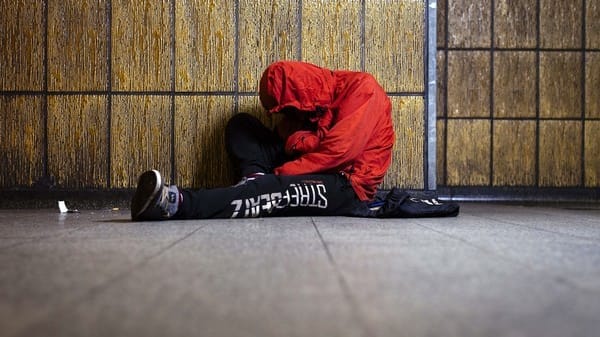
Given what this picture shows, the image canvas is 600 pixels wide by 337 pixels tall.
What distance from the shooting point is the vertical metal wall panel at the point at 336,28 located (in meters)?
3.34

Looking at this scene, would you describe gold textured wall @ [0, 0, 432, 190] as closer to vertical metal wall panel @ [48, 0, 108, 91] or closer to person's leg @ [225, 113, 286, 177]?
vertical metal wall panel @ [48, 0, 108, 91]

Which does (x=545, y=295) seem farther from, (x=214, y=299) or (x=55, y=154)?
(x=55, y=154)

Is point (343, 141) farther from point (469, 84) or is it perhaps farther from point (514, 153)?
point (514, 153)

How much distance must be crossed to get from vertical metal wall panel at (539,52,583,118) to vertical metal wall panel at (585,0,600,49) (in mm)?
149

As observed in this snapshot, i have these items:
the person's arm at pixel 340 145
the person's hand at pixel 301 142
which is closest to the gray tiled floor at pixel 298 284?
the person's arm at pixel 340 145

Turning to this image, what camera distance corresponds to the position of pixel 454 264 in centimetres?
118

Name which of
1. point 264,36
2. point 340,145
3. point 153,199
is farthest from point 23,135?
point 340,145

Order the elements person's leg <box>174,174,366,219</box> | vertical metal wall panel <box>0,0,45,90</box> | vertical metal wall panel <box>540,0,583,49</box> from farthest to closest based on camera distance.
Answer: vertical metal wall panel <box>540,0,583,49</box> < vertical metal wall panel <box>0,0,45,90</box> < person's leg <box>174,174,366,219</box>

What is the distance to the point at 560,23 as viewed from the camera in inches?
172

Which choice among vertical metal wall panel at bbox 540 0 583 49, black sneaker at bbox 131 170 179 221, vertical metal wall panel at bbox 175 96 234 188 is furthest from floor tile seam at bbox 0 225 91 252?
vertical metal wall panel at bbox 540 0 583 49

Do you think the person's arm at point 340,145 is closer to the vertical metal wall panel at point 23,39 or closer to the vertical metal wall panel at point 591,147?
the vertical metal wall panel at point 23,39

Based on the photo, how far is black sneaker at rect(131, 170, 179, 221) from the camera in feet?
6.75

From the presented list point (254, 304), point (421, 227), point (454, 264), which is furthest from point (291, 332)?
point (421, 227)

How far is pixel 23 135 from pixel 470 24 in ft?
10.2
